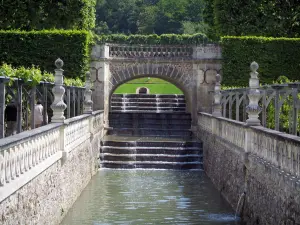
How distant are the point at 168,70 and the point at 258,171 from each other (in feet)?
61.8

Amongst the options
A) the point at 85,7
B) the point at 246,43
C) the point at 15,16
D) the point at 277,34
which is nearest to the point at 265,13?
the point at 277,34

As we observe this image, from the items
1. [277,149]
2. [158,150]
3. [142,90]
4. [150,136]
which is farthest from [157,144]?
[142,90]

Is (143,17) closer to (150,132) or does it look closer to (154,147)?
(150,132)

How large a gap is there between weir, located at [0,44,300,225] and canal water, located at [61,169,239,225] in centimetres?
26

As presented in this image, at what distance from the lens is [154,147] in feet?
86.6

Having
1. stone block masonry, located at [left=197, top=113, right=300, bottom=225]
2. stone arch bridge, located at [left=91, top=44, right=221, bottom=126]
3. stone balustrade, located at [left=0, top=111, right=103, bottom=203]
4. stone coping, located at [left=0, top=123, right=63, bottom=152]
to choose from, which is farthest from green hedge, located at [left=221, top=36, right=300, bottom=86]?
stone coping, located at [left=0, top=123, right=63, bottom=152]

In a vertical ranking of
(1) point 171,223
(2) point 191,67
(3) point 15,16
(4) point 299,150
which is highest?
(3) point 15,16

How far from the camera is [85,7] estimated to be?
1344 inches

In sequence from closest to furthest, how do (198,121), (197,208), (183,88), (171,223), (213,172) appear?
(171,223) → (197,208) → (213,172) → (198,121) → (183,88)

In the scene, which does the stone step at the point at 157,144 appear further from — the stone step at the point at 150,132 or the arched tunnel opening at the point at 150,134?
the stone step at the point at 150,132

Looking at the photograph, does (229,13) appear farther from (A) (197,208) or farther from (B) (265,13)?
(A) (197,208)

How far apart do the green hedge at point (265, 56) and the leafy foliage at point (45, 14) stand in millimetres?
7017

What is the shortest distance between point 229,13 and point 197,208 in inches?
730

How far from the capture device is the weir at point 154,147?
10578mm
